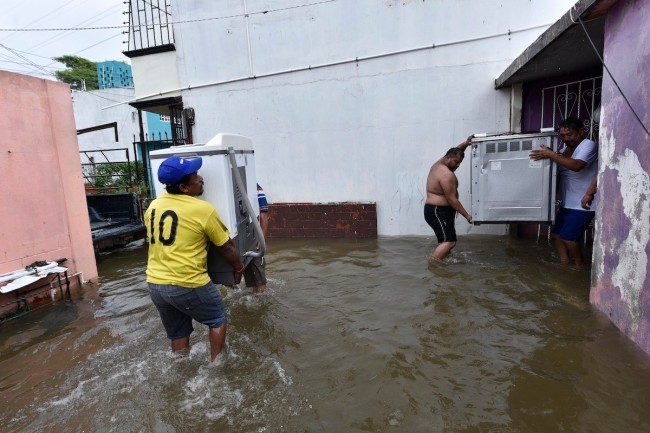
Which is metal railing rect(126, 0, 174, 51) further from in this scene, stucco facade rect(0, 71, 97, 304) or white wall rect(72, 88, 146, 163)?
white wall rect(72, 88, 146, 163)

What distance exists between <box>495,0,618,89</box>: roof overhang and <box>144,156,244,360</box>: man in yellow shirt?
3439 mm

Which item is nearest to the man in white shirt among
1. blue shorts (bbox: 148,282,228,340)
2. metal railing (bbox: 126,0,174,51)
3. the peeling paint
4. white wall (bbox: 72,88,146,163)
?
the peeling paint

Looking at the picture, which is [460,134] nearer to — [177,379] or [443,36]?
[443,36]

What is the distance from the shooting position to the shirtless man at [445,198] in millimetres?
5254

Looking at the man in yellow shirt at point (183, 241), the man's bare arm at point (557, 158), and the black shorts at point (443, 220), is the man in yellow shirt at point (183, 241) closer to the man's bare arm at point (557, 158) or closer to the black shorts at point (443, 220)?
the black shorts at point (443, 220)

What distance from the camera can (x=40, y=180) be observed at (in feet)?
16.4

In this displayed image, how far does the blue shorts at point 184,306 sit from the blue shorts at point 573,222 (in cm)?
415

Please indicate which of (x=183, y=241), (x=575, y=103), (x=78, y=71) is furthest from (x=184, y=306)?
(x=78, y=71)

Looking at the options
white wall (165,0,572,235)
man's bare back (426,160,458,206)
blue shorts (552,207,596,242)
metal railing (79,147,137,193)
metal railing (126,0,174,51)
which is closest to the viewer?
blue shorts (552,207,596,242)

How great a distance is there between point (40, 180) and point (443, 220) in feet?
16.8

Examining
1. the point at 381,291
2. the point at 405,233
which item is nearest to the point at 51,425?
the point at 381,291

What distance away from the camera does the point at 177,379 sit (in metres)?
3.18

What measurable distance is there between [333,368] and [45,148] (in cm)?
452

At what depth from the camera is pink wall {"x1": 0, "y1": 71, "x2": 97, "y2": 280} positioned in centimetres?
464
